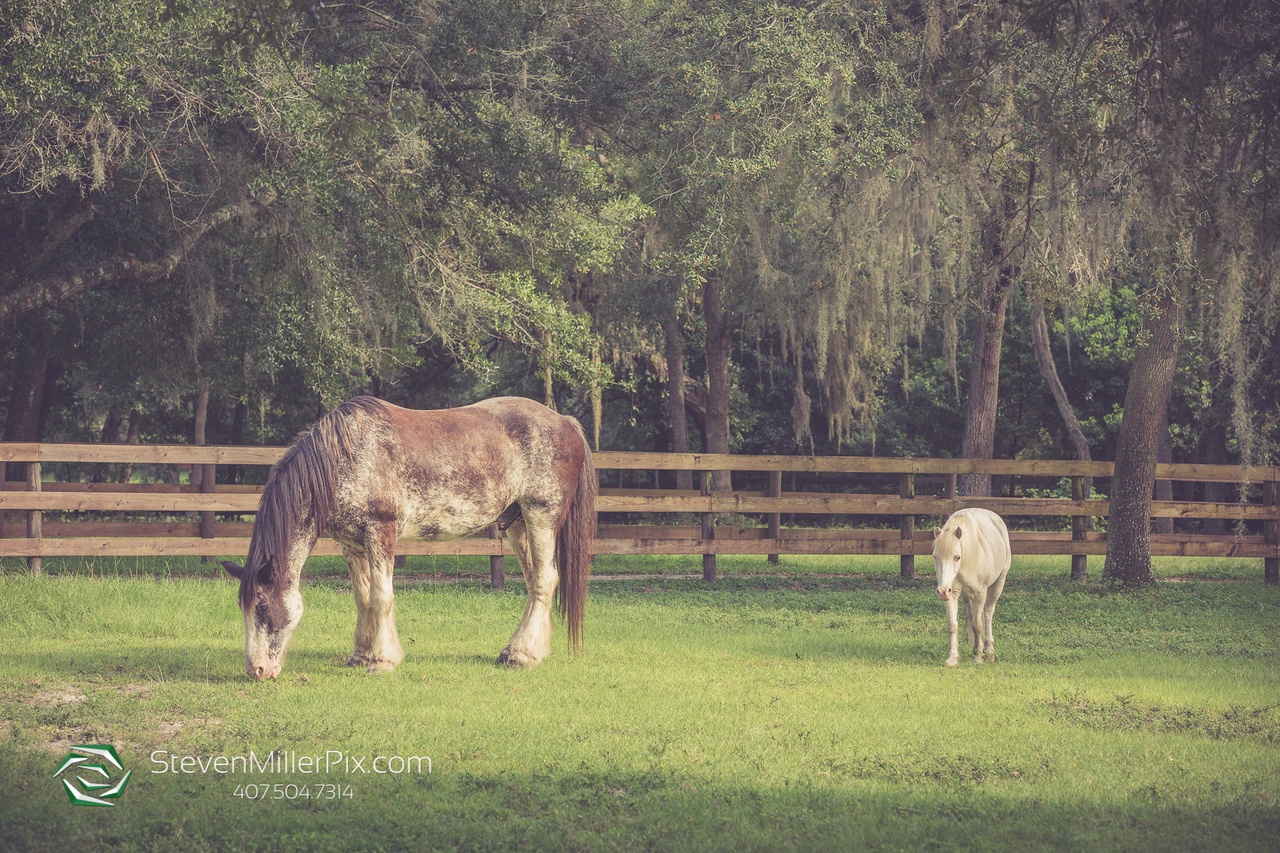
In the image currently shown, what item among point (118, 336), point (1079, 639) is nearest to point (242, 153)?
point (118, 336)

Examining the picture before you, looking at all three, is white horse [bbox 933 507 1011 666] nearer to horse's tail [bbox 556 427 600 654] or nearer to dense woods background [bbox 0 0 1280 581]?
horse's tail [bbox 556 427 600 654]

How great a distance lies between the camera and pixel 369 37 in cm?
1368

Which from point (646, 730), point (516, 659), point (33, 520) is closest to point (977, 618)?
point (516, 659)

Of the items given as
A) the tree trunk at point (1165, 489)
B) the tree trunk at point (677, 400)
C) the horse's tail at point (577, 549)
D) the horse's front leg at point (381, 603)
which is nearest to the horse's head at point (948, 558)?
the horse's tail at point (577, 549)

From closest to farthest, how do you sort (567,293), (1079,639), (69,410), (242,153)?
(1079,639), (242,153), (567,293), (69,410)

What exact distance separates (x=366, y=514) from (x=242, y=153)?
22.8 feet

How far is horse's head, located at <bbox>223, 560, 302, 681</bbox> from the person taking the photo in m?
6.98

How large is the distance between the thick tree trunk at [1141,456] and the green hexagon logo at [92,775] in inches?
448

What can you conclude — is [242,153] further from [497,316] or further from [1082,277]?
[1082,277]

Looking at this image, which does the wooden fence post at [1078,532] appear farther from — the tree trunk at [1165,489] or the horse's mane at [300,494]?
the horse's mane at [300,494]

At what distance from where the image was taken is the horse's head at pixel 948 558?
8.36m

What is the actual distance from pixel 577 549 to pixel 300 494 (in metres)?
2.12

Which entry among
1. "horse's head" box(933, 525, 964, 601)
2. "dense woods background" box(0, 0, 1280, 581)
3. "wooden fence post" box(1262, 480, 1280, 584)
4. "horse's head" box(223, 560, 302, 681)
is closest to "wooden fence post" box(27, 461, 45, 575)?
"dense woods background" box(0, 0, 1280, 581)

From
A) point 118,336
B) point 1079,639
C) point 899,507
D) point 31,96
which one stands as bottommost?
point 1079,639
